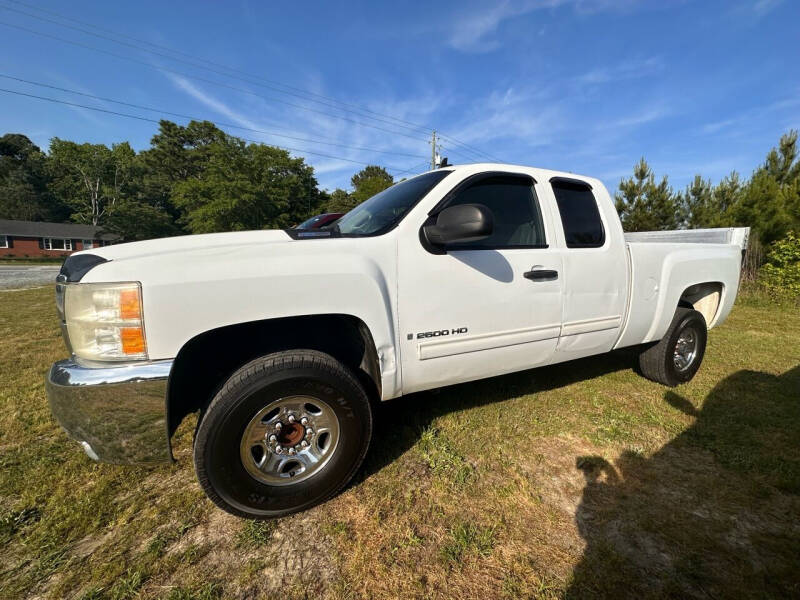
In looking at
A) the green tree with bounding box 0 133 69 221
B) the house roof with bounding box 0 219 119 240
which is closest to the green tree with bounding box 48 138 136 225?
the house roof with bounding box 0 219 119 240

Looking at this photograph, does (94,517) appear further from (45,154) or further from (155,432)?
(45,154)

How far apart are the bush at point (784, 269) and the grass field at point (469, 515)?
26.1ft

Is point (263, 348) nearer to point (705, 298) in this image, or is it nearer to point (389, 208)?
point (389, 208)

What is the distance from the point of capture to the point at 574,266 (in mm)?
2564

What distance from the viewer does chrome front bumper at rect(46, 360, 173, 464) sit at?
1572mm

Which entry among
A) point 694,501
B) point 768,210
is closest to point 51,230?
point 694,501

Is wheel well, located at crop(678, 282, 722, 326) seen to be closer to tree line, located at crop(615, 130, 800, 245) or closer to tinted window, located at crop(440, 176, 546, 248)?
tinted window, located at crop(440, 176, 546, 248)

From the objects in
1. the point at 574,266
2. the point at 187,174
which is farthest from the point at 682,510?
the point at 187,174

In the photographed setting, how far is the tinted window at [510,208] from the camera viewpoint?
244cm

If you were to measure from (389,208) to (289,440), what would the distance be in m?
1.59

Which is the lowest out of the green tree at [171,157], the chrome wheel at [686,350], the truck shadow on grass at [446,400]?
the truck shadow on grass at [446,400]

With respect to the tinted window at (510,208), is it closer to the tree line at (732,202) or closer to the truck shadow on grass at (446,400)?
the truck shadow on grass at (446,400)

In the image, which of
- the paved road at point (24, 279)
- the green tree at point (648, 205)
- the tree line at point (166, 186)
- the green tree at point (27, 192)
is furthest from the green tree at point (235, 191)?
the green tree at point (27, 192)

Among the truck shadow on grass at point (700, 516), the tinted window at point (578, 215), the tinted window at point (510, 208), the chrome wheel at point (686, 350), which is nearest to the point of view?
the truck shadow on grass at point (700, 516)
